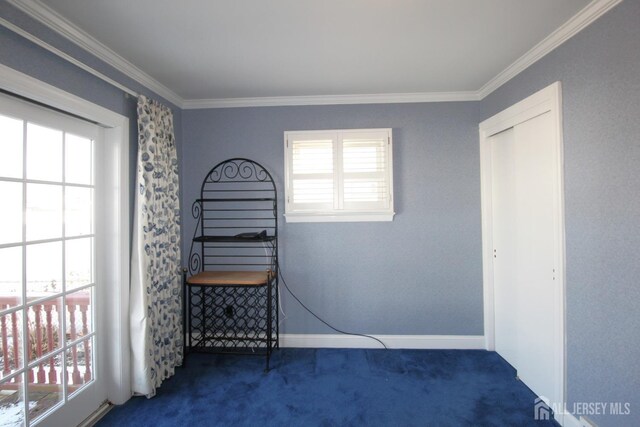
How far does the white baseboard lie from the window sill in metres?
1.13

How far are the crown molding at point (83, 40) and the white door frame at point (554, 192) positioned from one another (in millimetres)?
2906

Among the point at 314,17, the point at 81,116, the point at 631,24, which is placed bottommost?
the point at 81,116

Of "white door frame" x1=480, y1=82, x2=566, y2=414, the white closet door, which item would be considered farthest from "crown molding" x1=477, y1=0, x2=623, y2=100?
the white closet door

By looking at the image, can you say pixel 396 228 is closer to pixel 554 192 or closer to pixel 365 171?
pixel 365 171

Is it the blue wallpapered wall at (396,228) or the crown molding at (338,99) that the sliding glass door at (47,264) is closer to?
the blue wallpapered wall at (396,228)

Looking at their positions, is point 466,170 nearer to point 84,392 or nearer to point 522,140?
point 522,140

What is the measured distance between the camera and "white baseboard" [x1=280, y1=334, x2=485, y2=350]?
2680 millimetres

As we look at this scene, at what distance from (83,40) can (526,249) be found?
3323 millimetres

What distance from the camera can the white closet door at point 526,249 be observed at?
74.9 inches

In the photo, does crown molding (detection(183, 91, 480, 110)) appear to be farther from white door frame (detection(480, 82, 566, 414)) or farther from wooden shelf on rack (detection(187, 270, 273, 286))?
wooden shelf on rack (detection(187, 270, 273, 286))

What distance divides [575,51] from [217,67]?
2349 millimetres

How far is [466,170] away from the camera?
2680mm

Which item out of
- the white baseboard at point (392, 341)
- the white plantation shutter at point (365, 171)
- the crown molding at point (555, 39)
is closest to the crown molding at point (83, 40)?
the white plantation shutter at point (365, 171)

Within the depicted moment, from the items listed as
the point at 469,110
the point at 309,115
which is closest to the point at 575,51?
the point at 469,110
